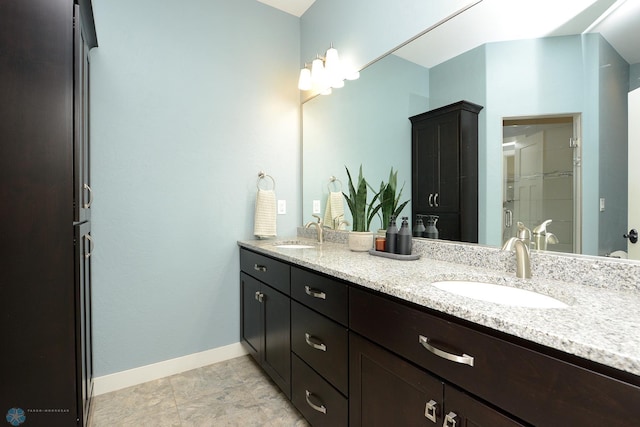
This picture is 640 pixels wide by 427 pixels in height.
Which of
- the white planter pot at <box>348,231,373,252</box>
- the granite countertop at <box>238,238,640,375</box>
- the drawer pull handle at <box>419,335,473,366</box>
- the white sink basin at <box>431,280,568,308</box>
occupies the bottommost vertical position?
the drawer pull handle at <box>419,335,473,366</box>

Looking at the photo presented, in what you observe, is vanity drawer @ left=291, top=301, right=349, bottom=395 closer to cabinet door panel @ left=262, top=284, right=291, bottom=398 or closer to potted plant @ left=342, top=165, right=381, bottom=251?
cabinet door panel @ left=262, top=284, right=291, bottom=398

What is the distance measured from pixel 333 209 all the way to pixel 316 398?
4.01ft

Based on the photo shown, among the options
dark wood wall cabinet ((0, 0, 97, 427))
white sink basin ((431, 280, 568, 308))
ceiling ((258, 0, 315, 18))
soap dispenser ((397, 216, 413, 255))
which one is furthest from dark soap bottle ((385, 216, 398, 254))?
ceiling ((258, 0, 315, 18))

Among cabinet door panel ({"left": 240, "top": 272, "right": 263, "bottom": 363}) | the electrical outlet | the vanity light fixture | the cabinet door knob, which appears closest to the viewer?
the cabinet door knob

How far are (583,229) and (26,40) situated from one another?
1977 mm

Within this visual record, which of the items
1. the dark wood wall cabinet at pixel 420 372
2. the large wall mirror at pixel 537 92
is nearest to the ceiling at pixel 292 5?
the large wall mirror at pixel 537 92

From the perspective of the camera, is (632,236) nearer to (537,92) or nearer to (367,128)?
(537,92)

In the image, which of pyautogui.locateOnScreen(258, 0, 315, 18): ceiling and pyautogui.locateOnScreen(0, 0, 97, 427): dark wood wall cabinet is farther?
pyautogui.locateOnScreen(258, 0, 315, 18): ceiling

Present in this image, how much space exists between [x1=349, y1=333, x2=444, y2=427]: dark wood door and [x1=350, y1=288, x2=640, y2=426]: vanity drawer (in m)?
0.04

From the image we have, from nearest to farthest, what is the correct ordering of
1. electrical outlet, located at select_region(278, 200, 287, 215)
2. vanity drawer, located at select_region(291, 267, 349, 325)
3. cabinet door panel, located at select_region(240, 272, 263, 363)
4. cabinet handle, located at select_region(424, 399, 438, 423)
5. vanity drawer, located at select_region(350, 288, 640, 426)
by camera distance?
vanity drawer, located at select_region(350, 288, 640, 426), cabinet handle, located at select_region(424, 399, 438, 423), vanity drawer, located at select_region(291, 267, 349, 325), cabinet door panel, located at select_region(240, 272, 263, 363), electrical outlet, located at select_region(278, 200, 287, 215)

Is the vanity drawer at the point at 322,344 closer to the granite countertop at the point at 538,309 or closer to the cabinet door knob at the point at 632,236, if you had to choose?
the granite countertop at the point at 538,309

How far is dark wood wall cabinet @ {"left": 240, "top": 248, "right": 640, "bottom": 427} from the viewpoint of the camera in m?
0.56

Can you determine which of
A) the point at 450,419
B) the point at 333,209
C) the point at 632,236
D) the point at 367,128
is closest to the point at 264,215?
the point at 333,209

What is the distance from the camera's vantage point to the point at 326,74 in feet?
7.25
